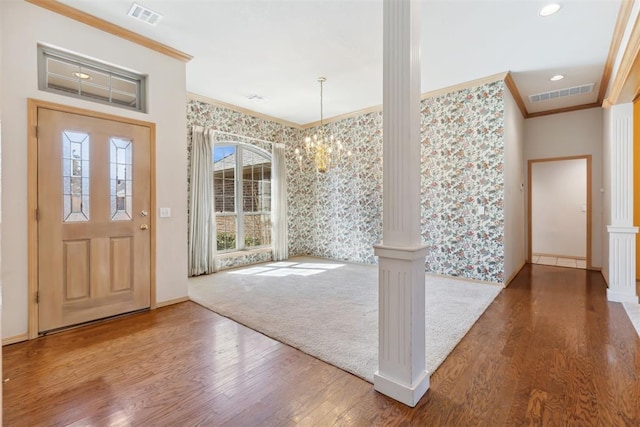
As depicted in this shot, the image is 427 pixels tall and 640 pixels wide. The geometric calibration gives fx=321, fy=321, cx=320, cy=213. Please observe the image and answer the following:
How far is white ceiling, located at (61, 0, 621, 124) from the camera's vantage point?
3062 mm

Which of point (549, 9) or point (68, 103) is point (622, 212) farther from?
point (68, 103)

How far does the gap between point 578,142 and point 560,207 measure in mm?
1906

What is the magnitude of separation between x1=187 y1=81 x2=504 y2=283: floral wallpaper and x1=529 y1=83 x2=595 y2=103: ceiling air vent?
133 centimetres

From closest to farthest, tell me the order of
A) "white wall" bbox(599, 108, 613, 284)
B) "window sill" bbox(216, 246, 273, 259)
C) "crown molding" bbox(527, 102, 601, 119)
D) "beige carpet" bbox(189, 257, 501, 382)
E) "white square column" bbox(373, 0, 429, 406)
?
"white square column" bbox(373, 0, 429, 406), "beige carpet" bbox(189, 257, 501, 382), "white wall" bbox(599, 108, 613, 284), "crown molding" bbox(527, 102, 601, 119), "window sill" bbox(216, 246, 273, 259)

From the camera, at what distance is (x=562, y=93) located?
16.9 feet

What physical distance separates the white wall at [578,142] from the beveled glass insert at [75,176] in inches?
284

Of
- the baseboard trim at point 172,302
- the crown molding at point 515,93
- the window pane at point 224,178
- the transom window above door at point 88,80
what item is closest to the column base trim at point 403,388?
the baseboard trim at point 172,302

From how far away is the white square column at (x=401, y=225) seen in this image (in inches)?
80.0

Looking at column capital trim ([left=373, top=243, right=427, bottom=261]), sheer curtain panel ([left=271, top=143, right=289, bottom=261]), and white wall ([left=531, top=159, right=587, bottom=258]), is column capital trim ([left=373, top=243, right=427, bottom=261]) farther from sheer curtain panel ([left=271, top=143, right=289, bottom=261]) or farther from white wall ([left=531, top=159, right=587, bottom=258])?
white wall ([left=531, top=159, right=587, bottom=258])

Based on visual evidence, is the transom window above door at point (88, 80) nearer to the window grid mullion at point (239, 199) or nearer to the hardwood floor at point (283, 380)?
the hardwood floor at point (283, 380)

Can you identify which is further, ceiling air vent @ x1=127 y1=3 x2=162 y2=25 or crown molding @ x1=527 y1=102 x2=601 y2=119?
crown molding @ x1=527 y1=102 x2=601 y2=119

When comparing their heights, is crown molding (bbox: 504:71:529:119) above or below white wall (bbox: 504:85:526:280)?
above

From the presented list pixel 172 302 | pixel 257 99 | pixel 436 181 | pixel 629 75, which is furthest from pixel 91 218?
pixel 629 75

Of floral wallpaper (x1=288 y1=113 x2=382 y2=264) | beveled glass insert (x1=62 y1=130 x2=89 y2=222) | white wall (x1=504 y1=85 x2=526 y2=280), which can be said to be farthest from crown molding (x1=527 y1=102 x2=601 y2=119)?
beveled glass insert (x1=62 y1=130 x2=89 y2=222)
